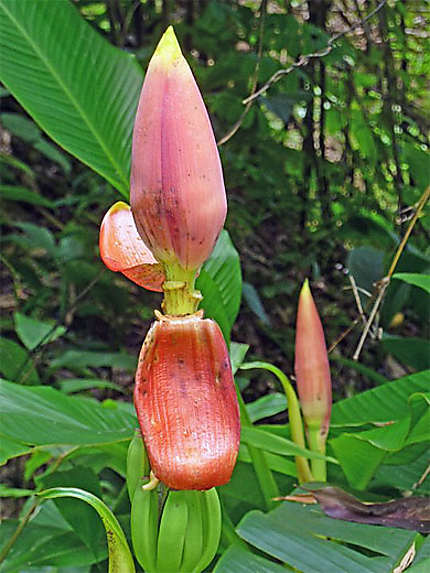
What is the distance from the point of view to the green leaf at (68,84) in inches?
28.0

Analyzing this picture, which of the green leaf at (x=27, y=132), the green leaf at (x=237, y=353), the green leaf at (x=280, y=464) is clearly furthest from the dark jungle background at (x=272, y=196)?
the green leaf at (x=280, y=464)

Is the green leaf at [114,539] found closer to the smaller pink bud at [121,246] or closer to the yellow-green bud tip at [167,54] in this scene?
the smaller pink bud at [121,246]

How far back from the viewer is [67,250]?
4.36ft

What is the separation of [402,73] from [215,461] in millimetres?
1314

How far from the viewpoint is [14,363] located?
36.1 inches

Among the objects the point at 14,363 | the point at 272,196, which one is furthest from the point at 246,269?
the point at 14,363

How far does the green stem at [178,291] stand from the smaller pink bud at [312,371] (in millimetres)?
247

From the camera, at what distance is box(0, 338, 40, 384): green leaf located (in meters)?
0.90

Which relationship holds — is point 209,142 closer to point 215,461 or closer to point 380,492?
point 215,461

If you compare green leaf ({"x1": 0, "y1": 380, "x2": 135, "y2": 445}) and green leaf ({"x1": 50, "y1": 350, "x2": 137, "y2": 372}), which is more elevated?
green leaf ({"x1": 0, "y1": 380, "x2": 135, "y2": 445})

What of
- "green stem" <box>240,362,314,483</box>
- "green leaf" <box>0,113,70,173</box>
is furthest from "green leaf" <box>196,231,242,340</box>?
"green leaf" <box>0,113,70,173</box>

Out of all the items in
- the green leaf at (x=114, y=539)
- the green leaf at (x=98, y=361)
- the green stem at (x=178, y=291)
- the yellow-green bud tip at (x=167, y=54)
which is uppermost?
the yellow-green bud tip at (x=167, y=54)

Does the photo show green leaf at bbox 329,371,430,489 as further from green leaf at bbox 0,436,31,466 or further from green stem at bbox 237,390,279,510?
green leaf at bbox 0,436,31,466

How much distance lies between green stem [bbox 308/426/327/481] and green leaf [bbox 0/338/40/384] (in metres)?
0.42
